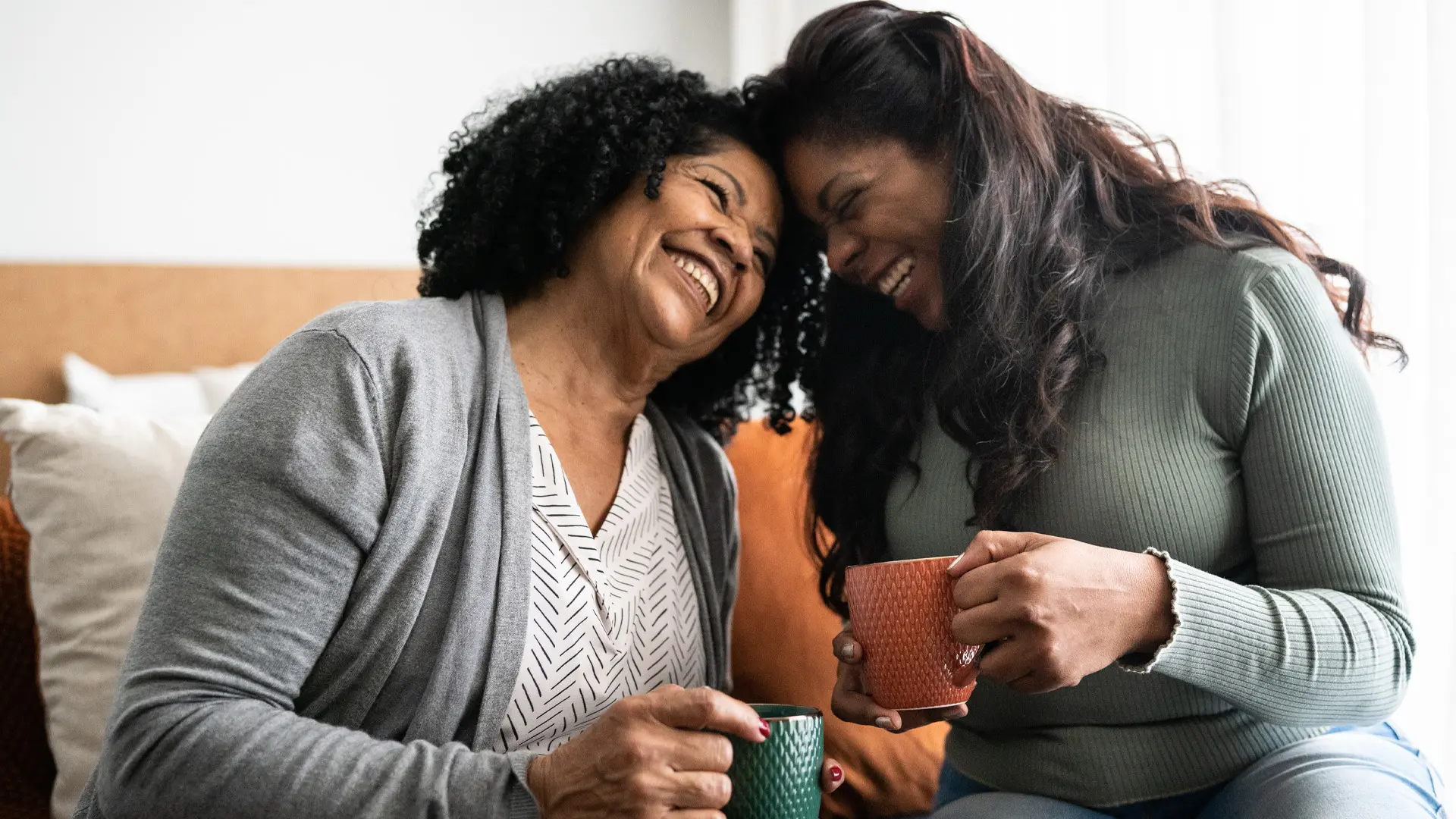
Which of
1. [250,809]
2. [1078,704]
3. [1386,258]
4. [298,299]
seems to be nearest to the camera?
[250,809]

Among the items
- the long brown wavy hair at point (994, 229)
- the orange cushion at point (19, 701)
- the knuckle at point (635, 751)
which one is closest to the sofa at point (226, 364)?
the orange cushion at point (19, 701)

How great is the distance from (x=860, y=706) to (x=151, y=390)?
145 cm

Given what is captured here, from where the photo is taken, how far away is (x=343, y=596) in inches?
42.2

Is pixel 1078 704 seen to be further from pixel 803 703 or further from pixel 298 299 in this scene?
pixel 298 299

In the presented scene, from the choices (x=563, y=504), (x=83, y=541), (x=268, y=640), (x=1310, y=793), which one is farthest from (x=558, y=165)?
(x=1310, y=793)

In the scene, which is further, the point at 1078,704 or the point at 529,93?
the point at 529,93

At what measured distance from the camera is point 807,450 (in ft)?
5.34

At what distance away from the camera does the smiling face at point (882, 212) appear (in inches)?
51.7

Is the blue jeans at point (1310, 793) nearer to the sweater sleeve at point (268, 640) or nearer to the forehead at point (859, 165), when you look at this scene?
the sweater sleeve at point (268, 640)

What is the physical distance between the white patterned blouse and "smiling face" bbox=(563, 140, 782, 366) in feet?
0.59

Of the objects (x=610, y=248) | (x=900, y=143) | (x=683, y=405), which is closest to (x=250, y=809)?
(x=610, y=248)

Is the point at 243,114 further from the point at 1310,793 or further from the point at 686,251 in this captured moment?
the point at 1310,793

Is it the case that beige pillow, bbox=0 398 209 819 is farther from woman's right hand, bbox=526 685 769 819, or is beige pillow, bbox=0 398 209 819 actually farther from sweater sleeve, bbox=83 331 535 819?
woman's right hand, bbox=526 685 769 819

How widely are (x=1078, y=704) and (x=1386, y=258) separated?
30.0 inches
